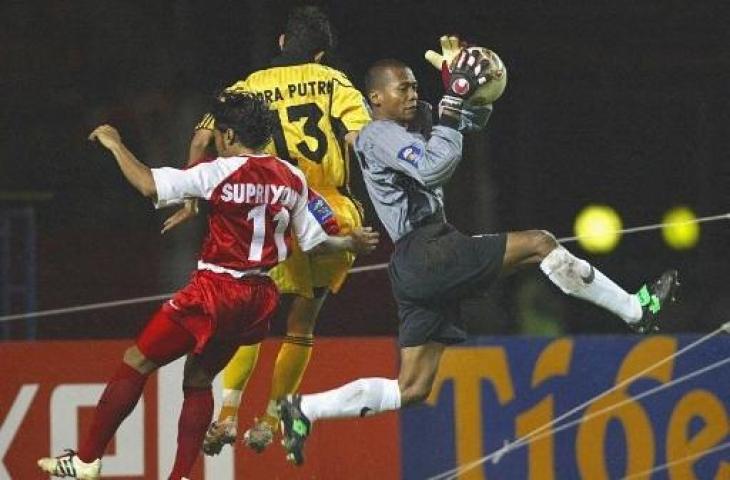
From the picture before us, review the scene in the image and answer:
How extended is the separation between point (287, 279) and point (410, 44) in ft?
13.0

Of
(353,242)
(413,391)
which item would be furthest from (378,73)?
(413,391)

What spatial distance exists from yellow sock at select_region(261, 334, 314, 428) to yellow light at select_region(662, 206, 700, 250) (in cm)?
473

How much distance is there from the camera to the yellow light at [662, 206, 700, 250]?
13.2 m

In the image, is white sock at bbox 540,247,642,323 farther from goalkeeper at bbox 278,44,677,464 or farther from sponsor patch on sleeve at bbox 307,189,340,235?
sponsor patch on sleeve at bbox 307,189,340,235

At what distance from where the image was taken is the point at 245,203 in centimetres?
797

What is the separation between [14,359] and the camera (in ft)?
31.6

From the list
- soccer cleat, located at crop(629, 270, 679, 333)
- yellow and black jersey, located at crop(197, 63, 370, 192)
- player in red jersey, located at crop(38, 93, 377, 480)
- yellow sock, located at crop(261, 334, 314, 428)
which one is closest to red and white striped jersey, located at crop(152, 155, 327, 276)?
player in red jersey, located at crop(38, 93, 377, 480)

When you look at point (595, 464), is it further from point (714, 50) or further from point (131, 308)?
point (714, 50)

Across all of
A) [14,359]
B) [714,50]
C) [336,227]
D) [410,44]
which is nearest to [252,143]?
[336,227]

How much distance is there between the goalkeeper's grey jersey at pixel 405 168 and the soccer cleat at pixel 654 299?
0.88m

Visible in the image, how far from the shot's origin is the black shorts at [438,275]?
8.20 meters

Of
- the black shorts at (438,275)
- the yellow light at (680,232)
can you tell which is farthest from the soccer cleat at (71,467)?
the yellow light at (680,232)

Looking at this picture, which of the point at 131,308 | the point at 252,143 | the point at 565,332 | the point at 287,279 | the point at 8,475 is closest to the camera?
the point at 252,143

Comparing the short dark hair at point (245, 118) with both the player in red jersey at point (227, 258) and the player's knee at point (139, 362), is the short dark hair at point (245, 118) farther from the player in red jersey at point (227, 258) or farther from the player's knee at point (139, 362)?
the player's knee at point (139, 362)
